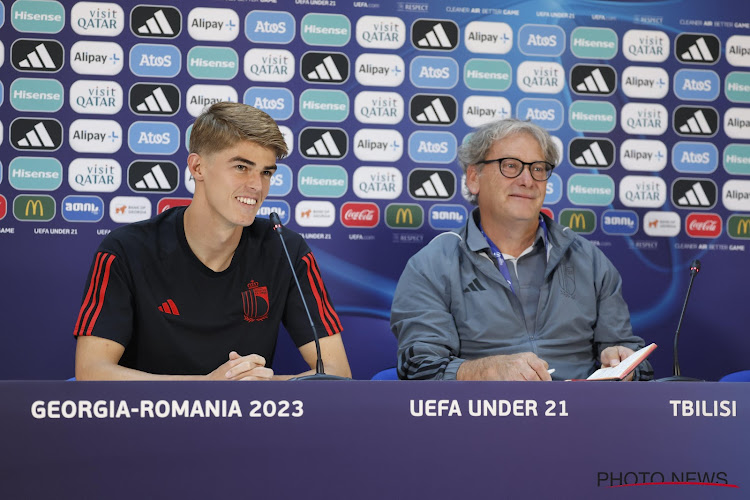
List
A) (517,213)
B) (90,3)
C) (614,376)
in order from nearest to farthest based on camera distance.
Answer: (614,376) < (517,213) < (90,3)

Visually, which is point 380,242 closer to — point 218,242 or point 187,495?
point 218,242

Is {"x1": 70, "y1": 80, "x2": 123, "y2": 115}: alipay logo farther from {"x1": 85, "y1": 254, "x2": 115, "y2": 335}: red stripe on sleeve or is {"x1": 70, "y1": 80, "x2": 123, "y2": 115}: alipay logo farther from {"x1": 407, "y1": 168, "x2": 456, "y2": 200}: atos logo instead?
{"x1": 407, "y1": 168, "x2": 456, "y2": 200}: atos logo

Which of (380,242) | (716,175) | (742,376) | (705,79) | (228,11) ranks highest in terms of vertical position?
(228,11)

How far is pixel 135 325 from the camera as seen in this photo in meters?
1.90

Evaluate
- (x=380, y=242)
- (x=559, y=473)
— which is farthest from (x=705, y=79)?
(x=559, y=473)

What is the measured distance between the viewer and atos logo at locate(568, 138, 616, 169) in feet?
8.90

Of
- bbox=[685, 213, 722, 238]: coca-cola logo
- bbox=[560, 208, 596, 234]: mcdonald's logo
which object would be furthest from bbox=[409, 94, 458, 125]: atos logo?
bbox=[685, 213, 722, 238]: coca-cola logo

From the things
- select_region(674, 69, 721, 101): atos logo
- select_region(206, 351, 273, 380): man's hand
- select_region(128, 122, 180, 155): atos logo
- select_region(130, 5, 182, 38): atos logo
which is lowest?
select_region(206, 351, 273, 380): man's hand

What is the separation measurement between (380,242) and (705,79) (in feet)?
4.47

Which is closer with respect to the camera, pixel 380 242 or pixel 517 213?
pixel 517 213

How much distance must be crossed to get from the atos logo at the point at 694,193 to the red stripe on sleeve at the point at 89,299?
200cm

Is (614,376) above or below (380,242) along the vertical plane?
below

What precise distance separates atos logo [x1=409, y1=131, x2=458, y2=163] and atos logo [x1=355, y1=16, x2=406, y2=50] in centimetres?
32

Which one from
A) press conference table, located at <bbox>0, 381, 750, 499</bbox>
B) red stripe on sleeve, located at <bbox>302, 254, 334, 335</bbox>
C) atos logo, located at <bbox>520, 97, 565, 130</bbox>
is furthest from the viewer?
atos logo, located at <bbox>520, 97, 565, 130</bbox>
